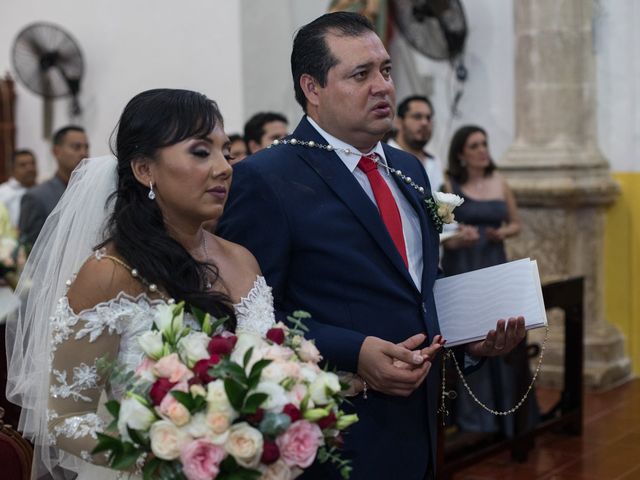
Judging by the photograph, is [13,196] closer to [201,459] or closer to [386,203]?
[386,203]

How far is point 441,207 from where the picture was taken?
281cm

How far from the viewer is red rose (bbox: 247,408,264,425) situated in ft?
6.03

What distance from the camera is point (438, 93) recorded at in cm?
789

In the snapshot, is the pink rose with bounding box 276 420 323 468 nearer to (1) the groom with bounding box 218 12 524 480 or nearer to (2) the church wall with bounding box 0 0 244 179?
(1) the groom with bounding box 218 12 524 480

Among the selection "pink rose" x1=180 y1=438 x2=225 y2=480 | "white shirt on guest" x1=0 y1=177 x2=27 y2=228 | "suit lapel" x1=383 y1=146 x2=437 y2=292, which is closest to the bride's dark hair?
"pink rose" x1=180 y1=438 x2=225 y2=480

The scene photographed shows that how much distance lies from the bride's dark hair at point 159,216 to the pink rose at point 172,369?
0.33m

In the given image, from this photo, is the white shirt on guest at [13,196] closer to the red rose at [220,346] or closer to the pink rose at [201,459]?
the red rose at [220,346]

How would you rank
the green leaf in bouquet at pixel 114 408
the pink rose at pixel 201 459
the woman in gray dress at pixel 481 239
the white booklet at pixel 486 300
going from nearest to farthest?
the pink rose at pixel 201 459, the green leaf in bouquet at pixel 114 408, the white booklet at pixel 486 300, the woman in gray dress at pixel 481 239

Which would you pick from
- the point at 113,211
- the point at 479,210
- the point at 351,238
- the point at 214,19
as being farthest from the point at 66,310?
the point at 214,19

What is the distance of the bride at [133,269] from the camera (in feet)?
7.04

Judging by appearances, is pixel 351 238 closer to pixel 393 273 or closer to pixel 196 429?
pixel 393 273

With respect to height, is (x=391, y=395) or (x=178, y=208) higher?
(x=178, y=208)

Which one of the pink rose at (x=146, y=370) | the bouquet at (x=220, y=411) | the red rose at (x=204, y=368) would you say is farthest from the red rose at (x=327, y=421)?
the pink rose at (x=146, y=370)

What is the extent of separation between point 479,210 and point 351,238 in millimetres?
3538
